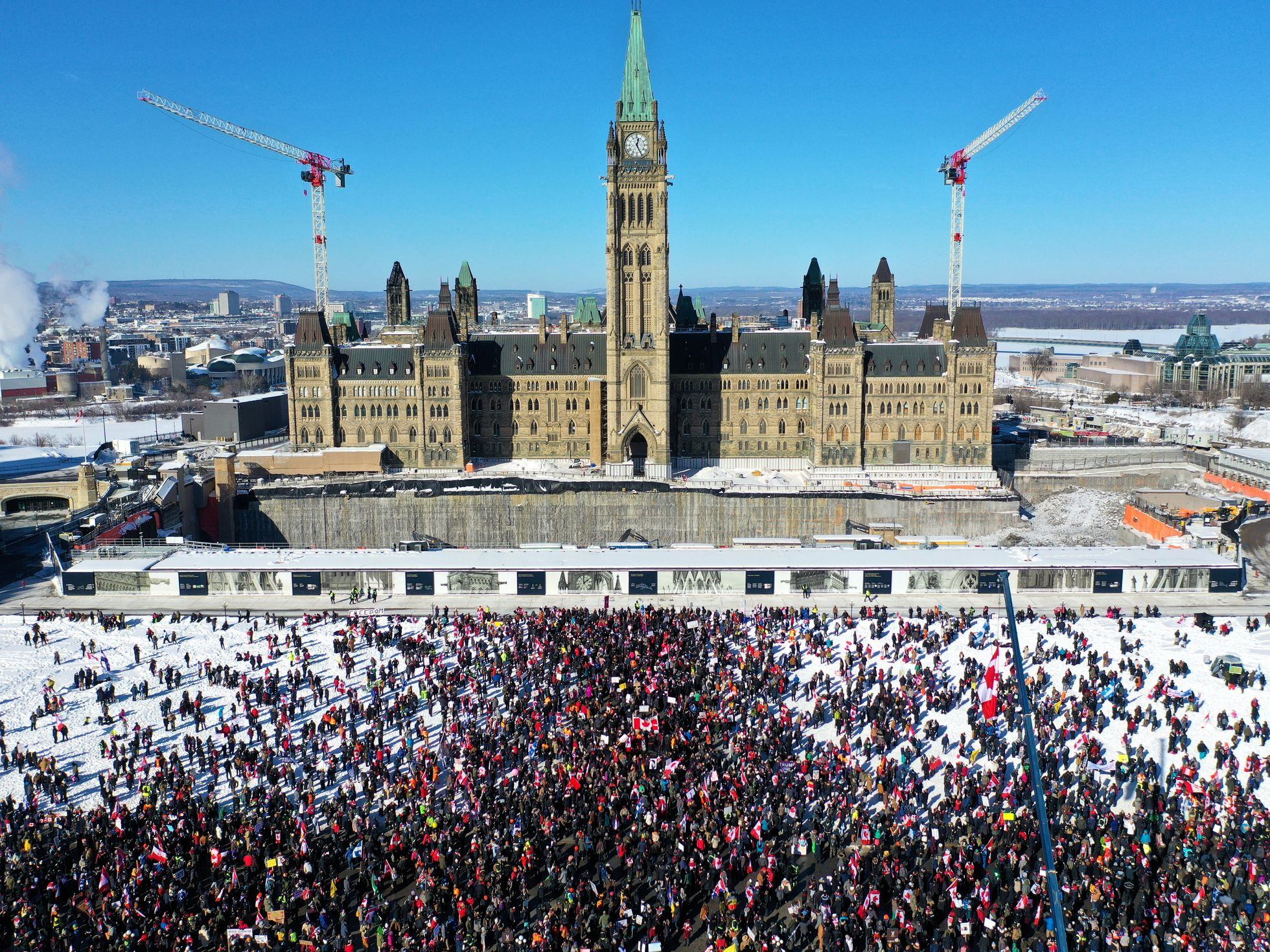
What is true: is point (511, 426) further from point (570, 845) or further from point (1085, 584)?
point (570, 845)

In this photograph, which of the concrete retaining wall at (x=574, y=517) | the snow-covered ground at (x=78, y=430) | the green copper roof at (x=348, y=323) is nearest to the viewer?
the concrete retaining wall at (x=574, y=517)

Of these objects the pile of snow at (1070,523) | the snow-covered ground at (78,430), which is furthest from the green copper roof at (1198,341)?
the snow-covered ground at (78,430)

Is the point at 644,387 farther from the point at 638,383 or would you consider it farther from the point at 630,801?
the point at 630,801

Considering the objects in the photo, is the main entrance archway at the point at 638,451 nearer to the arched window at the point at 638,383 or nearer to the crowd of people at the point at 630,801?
the arched window at the point at 638,383

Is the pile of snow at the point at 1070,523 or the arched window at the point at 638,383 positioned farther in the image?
the arched window at the point at 638,383

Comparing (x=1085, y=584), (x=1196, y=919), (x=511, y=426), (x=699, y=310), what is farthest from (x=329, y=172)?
(x=1196, y=919)

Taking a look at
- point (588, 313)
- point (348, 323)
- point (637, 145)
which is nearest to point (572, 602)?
point (637, 145)

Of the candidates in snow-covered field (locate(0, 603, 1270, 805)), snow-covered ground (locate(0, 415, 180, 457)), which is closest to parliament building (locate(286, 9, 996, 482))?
snow-covered ground (locate(0, 415, 180, 457))
